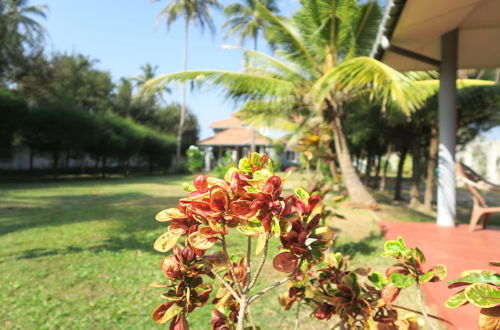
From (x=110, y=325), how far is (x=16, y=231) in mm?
4151

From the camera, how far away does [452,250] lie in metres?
3.22

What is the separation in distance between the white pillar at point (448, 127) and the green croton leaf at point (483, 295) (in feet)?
14.4

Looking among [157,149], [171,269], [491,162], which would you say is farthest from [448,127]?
[157,149]

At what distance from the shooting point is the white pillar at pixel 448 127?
175 inches

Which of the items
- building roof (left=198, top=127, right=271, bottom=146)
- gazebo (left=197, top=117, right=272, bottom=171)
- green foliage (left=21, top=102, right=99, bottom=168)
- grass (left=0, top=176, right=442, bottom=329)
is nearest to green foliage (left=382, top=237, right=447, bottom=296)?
grass (left=0, top=176, right=442, bottom=329)

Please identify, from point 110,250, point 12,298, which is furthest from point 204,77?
point 12,298

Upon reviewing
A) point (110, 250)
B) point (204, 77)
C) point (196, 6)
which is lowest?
point (110, 250)

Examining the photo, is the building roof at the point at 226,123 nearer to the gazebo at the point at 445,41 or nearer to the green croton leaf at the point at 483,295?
the gazebo at the point at 445,41

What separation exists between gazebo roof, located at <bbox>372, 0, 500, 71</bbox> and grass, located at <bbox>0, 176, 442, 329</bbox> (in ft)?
9.70

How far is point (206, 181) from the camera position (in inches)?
37.0

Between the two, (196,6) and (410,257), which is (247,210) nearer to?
(410,257)

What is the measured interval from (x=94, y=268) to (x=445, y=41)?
572cm

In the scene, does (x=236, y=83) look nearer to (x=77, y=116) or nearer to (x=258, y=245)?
(x=258, y=245)

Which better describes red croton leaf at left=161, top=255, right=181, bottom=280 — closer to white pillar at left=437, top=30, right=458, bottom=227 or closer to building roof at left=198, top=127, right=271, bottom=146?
white pillar at left=437, top=30, right=458, bottom=227
